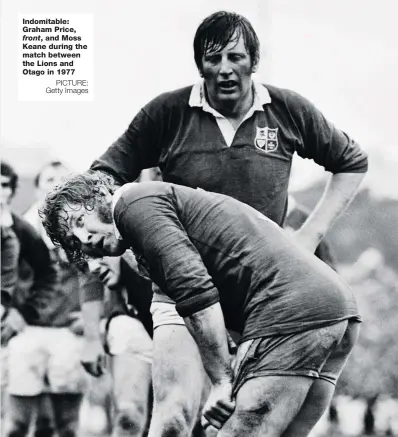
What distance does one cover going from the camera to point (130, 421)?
112 inches

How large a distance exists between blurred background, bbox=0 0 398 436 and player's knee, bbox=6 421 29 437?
0.24 metres

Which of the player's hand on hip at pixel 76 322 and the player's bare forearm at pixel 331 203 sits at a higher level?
the player's bare forearm at pixel 331 203

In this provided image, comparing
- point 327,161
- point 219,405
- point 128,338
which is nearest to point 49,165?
point 128,338

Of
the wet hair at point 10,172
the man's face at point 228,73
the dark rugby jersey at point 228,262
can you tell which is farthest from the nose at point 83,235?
the man's face at point 228,73

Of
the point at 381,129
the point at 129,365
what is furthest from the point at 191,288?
the point at 381,129

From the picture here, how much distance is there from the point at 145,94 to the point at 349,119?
2.52ft

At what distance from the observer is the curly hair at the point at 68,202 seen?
2.50 meters

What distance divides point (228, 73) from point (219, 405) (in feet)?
3.73

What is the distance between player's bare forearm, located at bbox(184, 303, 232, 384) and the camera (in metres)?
2.20

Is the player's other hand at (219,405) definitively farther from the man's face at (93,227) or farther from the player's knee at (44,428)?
the player's knee at (44,428)

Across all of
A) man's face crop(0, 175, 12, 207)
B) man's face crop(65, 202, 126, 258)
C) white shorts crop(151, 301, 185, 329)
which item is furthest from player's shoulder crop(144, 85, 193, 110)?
white shorts crop(151, 301, 185, 329)

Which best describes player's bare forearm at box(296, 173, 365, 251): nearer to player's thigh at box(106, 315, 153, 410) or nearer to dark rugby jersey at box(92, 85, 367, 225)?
dark rugby jersey at box(92, 85, 367, 225)

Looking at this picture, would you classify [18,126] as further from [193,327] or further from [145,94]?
[193,327]
